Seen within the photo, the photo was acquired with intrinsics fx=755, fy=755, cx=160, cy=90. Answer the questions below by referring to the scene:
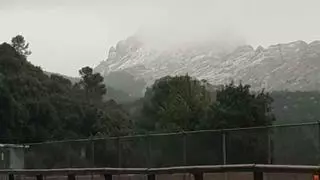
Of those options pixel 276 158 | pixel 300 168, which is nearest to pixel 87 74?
pixel 276 158

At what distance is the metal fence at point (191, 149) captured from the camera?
20406 millimetres

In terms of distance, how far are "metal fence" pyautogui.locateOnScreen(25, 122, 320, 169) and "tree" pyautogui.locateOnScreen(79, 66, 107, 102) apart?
303 feet

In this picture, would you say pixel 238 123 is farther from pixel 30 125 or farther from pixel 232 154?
pixel 232 154

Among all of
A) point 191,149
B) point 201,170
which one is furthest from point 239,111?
point 201,170

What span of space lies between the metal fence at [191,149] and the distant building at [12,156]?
0.91 feet

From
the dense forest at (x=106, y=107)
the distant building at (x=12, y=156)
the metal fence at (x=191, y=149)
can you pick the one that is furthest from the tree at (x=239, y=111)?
the metal fence at (x=191, y=149)

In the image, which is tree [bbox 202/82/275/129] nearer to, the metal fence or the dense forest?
the dense forest

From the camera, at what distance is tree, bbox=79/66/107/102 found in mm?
122637

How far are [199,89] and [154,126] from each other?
1530 centimetres

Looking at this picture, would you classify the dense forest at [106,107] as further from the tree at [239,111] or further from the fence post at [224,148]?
the fence post at [224,148]

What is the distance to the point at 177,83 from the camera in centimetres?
10506

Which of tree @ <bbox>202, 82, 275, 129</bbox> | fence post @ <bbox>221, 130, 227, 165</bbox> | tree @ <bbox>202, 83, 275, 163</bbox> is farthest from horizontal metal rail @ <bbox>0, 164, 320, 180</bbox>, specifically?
tree @ <bbox>202, 82, 275, 129</bbox>

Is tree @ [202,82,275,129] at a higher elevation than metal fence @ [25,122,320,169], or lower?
higher

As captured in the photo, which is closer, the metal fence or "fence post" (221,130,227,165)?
the metal fence
